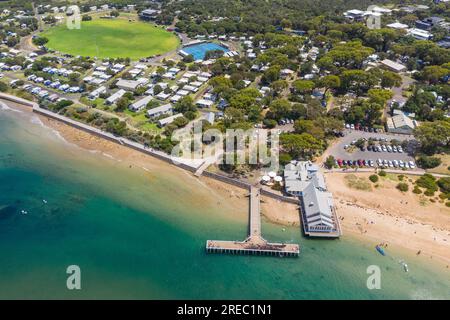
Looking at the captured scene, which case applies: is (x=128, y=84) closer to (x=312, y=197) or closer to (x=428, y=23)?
(x=312, y=197)

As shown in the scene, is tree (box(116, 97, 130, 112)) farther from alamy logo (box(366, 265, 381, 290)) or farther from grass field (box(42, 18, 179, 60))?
alamy logo (box(366, 265, 381, 290))

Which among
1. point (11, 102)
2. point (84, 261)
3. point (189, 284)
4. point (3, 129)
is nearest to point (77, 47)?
point (11, 102)

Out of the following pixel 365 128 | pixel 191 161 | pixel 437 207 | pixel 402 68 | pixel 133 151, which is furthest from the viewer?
pixel 402 68

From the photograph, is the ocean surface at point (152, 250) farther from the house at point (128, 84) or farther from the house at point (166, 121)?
the house at point (128, 84)

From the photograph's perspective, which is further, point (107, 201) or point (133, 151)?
point (133, 151)

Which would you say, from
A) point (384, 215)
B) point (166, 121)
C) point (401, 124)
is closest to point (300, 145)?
point (384, 215)
